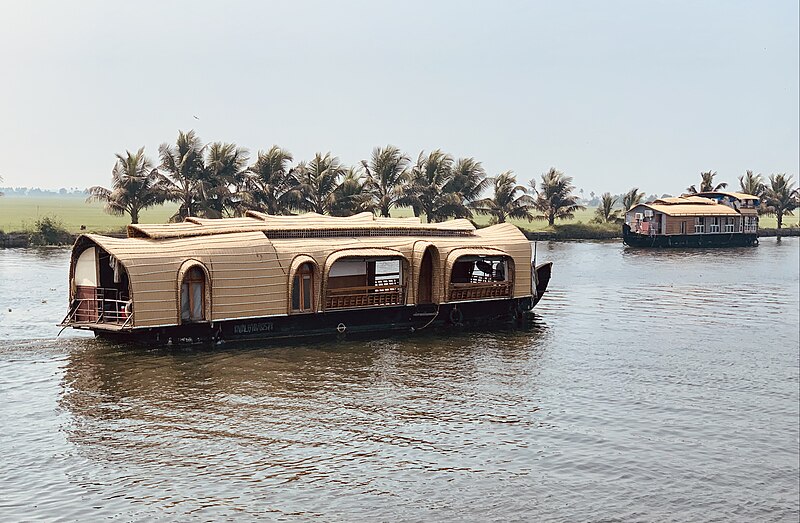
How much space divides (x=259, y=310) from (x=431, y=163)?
43.0 meters

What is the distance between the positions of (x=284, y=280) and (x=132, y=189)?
34297mm

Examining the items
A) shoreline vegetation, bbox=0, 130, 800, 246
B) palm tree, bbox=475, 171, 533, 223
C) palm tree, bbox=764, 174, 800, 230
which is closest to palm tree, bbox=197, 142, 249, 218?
shoreline vegetation, bbox=0, 130, 800, 246

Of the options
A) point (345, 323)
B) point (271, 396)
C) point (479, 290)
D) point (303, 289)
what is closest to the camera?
point (271, 396)

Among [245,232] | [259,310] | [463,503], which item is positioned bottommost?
[463,503]

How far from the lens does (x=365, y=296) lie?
25891mm

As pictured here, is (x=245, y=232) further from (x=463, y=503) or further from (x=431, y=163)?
(x=431, y=163)

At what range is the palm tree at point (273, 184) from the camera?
186 ft

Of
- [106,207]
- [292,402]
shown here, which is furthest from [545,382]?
[106,207]

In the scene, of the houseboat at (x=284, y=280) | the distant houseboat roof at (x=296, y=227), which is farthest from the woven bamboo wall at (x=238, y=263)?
the distant houseboat roof at (x=296, y=227)

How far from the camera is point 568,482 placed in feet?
48.5

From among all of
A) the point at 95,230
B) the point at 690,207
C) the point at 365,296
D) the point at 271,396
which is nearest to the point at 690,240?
the point at 690,207

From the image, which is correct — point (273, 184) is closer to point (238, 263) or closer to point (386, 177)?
point (386, 177)

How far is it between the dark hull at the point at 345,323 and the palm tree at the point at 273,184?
96.6 feet

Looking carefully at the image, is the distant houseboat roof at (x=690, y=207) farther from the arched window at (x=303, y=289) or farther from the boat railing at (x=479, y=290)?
the arched window at (x=303, y=289)
